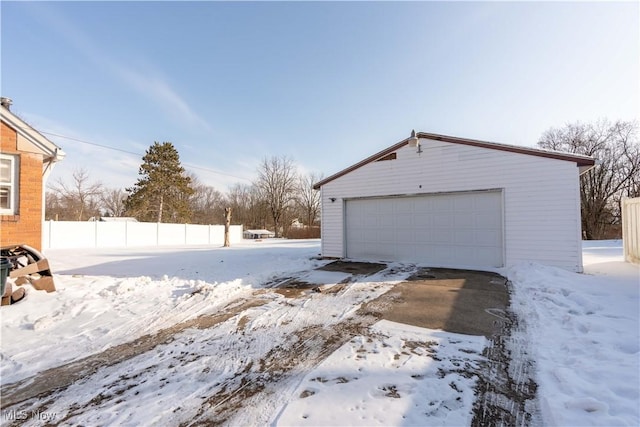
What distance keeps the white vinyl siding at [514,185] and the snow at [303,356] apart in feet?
5.71

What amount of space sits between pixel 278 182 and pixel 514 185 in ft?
106

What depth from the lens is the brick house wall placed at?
6164 mm

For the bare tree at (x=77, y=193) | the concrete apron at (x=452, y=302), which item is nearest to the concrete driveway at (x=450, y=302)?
the concrete apron at (x=452, y=302)

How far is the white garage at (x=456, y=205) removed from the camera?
7.28 m

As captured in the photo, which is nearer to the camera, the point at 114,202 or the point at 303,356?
the point at 303,356

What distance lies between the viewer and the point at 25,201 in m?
6.40

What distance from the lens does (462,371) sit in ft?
8.73

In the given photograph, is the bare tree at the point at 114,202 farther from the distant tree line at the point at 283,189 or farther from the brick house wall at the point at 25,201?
the brick house wall at the point at 25,201

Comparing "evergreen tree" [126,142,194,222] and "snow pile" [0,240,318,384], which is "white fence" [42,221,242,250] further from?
"snow pile" [0,240,318,384]

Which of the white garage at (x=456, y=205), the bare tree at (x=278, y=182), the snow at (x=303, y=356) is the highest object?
the bare tree at (x=278, y=182)

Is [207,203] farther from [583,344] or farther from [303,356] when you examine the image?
[583,344]

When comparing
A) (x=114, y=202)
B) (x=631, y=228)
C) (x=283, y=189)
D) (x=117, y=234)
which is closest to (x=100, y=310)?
(x=631, y=228)

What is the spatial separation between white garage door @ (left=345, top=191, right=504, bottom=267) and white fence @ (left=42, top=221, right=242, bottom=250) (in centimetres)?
1584

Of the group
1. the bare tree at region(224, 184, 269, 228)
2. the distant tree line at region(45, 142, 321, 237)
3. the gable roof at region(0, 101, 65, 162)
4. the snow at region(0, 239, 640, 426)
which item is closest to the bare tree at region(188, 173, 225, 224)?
the distant tree line at region(45, 142, 321, 237)
